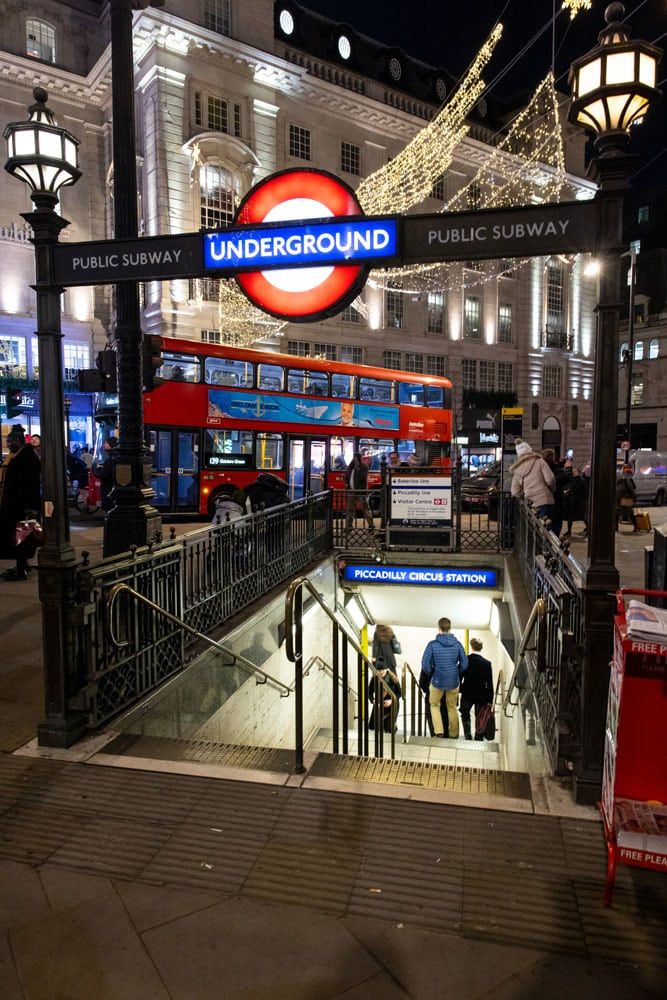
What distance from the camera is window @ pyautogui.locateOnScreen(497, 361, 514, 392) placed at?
41.0 meters

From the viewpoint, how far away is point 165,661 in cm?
588

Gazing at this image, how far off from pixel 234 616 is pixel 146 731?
2.38 meters

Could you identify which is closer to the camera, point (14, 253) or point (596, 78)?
point (596, 78)

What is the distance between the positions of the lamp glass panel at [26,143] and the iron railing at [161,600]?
2883 millimetres

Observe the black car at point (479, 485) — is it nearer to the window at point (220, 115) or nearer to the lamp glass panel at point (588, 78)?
the lamp glass panel at point (588, 78)

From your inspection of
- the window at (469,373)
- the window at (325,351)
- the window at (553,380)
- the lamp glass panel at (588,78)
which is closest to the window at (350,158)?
the window at (325,351)

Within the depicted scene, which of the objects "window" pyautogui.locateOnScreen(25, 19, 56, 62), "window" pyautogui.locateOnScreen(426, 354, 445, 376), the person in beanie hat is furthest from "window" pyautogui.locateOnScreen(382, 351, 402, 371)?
the person in beanie hat

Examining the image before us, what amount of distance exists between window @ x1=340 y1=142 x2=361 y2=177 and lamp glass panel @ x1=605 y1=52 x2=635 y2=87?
32446 mm

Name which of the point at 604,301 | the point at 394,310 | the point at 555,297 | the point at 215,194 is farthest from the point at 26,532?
the point at 555,297

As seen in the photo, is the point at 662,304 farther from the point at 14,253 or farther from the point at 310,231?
the point at 310,231

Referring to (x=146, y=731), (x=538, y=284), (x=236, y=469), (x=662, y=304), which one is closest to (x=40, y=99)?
(x=146, y=731)

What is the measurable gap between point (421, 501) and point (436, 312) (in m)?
28.7

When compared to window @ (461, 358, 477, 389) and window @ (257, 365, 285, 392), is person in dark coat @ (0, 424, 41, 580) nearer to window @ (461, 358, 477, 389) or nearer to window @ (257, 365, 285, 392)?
window @ (257, 365, 285, 392)

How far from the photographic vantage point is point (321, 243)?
156 inches
